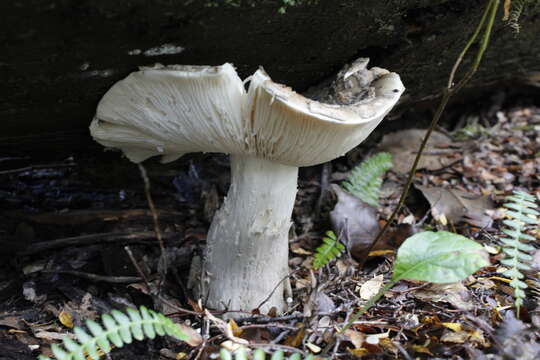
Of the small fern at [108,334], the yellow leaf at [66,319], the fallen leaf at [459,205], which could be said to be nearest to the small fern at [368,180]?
the fallen leaf at [459,205]

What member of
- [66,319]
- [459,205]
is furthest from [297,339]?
[459,205]

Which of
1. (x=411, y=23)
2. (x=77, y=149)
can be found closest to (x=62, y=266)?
(x=77, y=149)

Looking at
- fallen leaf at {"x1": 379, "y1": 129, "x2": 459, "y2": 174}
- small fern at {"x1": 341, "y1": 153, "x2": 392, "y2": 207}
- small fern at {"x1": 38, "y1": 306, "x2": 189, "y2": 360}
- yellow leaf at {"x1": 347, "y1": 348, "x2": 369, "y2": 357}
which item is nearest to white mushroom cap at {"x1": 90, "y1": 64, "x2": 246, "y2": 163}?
small fern at {"x1": 38, "y1": 306, "x2": 189, "y2": 360}

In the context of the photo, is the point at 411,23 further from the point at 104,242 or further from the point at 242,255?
the point at 104,242

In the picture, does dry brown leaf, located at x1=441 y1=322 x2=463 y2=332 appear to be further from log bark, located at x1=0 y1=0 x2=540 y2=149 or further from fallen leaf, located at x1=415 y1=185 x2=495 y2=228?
log bark, located at x1=0 y1=0 x2=540 y2=149

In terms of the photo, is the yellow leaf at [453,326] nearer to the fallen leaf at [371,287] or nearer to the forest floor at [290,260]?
the forest floor at [290,260]

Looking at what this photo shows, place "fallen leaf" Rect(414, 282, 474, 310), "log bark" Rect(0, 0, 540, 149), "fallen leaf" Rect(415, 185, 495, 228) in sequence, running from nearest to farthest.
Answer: "log bark" Rect(0, 0, 540, 149), "fallen leaf" Rect(414, 282, 474, 310), "fallen leaf" Rect(415, 185, 495, 228)

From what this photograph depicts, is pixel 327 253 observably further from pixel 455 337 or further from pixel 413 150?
pixel 413 150
